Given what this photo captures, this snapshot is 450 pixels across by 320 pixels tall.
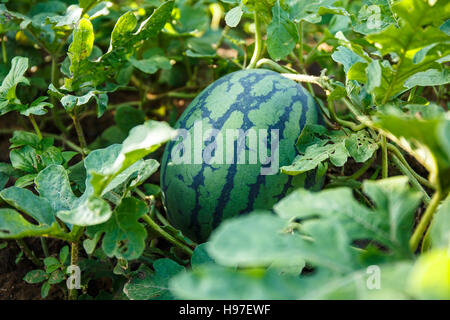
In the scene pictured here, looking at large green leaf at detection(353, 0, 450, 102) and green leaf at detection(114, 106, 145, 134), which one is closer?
large green leaf at detection(353, 0, 450, 102)

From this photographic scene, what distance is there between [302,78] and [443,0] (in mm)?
482

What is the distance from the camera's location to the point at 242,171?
1213mm

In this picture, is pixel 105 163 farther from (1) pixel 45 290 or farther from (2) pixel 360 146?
(2) pixel 360 146

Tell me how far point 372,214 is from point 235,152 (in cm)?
53

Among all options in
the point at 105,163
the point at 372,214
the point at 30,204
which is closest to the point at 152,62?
the point at 105,163

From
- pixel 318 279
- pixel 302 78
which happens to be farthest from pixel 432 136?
pixel 302 78

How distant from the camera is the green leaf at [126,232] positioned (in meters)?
0.95

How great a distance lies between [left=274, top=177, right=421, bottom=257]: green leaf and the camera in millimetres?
729

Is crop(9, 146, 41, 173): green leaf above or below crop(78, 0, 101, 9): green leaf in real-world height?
below

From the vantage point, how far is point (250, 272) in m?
0.67

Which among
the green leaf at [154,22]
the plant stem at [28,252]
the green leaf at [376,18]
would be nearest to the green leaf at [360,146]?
the green leaf at [376,18]

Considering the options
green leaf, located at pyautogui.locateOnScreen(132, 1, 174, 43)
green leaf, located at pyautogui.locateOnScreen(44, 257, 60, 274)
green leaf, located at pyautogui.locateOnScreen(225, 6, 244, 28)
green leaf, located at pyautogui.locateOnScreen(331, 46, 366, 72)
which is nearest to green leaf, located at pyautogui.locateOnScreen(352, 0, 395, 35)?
green leaf, located at pyautogui.locateOnScreen(331, 46, 366, 72)

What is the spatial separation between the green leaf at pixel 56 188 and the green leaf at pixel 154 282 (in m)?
0.23

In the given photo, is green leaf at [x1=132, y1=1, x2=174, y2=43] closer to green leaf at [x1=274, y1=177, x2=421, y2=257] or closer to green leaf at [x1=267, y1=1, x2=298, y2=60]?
green leaf at [x1=267, y1=1, x2=298, y2=60]
